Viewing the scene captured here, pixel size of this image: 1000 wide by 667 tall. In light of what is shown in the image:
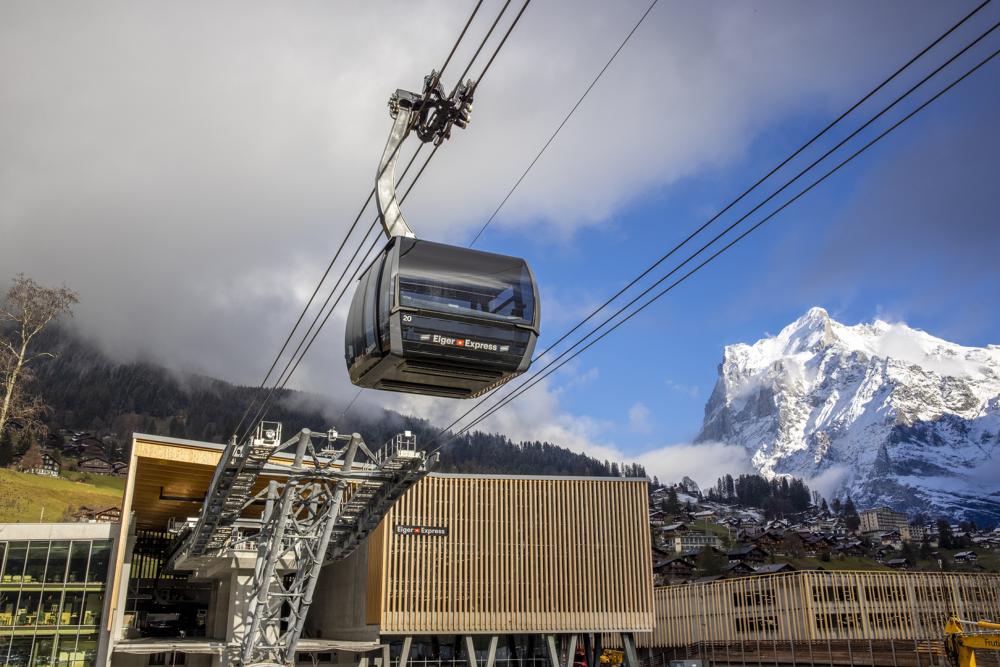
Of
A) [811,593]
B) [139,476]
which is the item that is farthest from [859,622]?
[139,476]

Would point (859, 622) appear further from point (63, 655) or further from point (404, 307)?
point (404, 307)

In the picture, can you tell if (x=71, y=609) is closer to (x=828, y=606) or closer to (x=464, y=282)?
(x=464, y=282)

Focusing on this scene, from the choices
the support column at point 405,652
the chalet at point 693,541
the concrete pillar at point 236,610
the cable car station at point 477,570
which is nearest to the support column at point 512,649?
the cable car station at point 477,570

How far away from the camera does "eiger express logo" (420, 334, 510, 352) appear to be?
12086 millimetres

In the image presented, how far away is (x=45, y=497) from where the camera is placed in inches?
4508

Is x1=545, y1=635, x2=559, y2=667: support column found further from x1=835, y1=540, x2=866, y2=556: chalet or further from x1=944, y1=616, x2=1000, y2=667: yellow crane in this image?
x1=835, y1=540, x2=866, y2=556: chalet

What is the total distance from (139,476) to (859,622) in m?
43.7

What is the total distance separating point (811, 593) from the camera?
51312 mm

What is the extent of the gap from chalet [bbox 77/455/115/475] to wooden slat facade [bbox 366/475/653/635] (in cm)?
13697

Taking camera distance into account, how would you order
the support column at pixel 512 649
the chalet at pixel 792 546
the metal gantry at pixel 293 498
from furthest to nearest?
the chalet at pixel 792 546 → the support column at pixel 512 649 → the metal gantry at pixel 293 498

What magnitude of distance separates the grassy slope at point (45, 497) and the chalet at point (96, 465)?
18864 millimetres

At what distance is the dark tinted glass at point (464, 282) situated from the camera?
465 inches

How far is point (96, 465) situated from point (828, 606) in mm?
146890

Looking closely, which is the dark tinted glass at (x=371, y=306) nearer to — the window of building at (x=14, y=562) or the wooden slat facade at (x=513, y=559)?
the wooden slat facade at (x=513, y=559)
